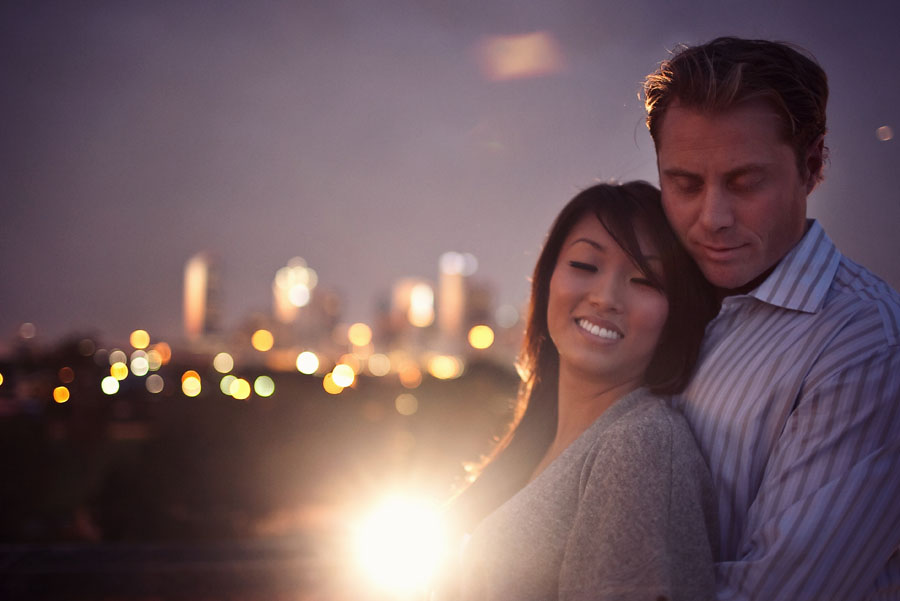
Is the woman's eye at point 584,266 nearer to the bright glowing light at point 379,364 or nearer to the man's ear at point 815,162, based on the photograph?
the man's ear at point 815,162

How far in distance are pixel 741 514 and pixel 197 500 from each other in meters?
15.2

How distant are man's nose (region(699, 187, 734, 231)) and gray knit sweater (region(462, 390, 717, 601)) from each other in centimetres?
62

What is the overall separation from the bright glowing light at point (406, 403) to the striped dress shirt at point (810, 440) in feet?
160

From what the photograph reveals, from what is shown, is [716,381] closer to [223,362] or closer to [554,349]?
[554,349]

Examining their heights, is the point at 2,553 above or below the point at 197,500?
above

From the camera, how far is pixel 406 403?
190 ft

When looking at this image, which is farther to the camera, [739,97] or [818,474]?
[739,97]

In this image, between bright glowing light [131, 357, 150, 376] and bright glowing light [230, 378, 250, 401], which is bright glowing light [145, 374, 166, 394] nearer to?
bright glowing light [131, 357, 150, 376]

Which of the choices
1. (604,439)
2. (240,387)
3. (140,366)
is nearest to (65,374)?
(240,387)

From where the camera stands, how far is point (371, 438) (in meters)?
26.0

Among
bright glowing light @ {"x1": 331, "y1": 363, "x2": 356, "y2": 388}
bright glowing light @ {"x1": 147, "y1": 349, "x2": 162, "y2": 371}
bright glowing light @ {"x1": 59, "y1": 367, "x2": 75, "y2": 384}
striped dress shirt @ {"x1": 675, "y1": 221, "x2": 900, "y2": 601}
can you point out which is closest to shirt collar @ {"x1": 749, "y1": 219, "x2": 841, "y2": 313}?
striped dress shirt @ {"x1": 675, "y1": 221, "x2": 900, "y2": 601}

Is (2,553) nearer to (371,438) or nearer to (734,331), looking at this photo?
(734,331)

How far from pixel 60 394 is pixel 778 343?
64427 millimetres

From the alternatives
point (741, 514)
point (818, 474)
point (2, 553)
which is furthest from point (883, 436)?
point (2, 553)
